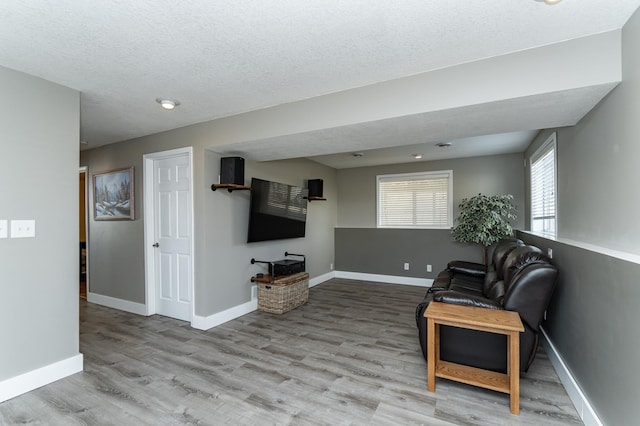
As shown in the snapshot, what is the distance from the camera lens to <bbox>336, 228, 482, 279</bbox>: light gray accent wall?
213 inches

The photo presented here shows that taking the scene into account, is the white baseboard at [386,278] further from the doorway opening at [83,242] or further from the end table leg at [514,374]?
the doorway opening at [83,242]

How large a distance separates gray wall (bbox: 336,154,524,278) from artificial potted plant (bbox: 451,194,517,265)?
0.45m

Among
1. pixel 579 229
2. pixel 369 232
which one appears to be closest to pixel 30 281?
pixel 579 229

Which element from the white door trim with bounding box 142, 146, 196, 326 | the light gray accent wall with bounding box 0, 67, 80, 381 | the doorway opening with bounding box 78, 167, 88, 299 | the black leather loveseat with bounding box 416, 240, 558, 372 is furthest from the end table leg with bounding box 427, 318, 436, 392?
the doorway opening with bounding box 78, 167, 88, 299

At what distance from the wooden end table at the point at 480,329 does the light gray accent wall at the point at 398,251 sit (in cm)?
332

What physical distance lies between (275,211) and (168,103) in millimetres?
1940

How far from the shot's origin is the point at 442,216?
554cm

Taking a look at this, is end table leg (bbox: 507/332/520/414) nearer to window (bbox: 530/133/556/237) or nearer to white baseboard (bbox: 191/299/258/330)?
window (bbox: 530/133/556/237)

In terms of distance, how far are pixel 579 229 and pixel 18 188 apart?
13.9 feet

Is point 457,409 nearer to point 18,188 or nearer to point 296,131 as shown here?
point 296,131

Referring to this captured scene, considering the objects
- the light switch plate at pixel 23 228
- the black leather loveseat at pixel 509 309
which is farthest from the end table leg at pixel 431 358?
the light switch plate at pixel 23 228

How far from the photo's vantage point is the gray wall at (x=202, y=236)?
3.48 meters

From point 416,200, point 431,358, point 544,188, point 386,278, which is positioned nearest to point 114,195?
point 431,358

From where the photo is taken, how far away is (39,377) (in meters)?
2.28
